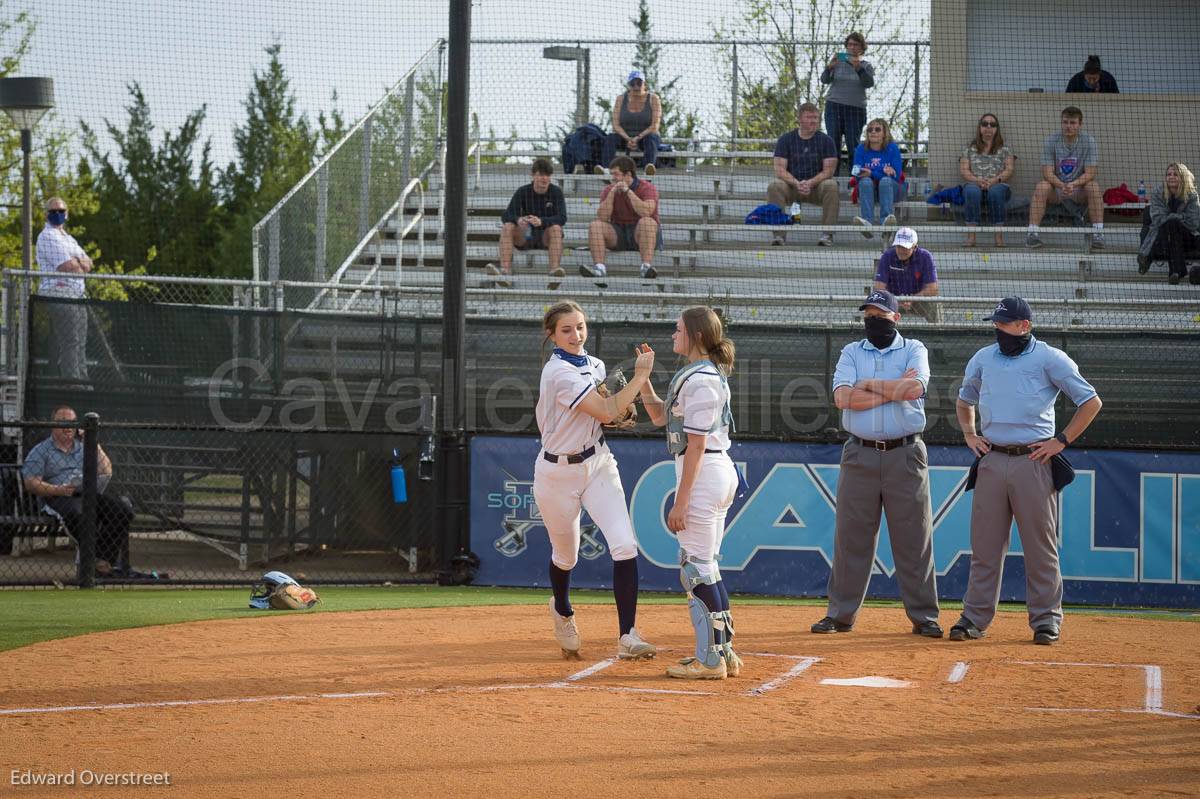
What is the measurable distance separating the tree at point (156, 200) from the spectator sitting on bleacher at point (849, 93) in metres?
32.2

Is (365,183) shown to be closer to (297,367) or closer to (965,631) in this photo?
(297,367)

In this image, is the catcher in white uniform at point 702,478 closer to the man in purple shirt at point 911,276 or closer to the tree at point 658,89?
the man in purple shirt at point 911,276

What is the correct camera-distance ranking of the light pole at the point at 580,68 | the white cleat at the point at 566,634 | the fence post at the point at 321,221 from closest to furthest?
the white cleat at the point at 566,634, the fence post at the point at 321,221, the light pole at the point at 580,68

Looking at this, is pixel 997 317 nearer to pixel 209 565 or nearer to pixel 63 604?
pixel 63 604

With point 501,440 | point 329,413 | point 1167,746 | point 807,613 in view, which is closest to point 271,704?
point 1167,746

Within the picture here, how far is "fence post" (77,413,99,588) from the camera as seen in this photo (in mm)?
10828

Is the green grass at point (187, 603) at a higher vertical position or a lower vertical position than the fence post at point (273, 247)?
lower

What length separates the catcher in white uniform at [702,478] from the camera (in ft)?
21.7

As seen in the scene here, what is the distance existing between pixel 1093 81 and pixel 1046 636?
1148 centimetres

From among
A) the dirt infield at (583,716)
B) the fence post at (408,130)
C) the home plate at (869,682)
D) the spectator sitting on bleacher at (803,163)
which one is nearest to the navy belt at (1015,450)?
the dirt infield at (583,716)

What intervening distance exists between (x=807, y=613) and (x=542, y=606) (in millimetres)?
1999

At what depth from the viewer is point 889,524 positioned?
339 inches

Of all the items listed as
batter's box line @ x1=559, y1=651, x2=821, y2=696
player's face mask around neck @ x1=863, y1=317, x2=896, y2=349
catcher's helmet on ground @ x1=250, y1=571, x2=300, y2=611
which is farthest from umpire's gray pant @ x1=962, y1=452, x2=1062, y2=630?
catcher's helmet on ground @ x1=250, y1=571, x2=300, y2=611

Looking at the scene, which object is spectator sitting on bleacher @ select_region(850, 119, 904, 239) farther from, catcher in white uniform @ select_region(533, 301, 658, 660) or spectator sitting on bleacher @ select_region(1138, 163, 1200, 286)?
catcher in white uniform @ select_region(533, 301, 658, 660)
